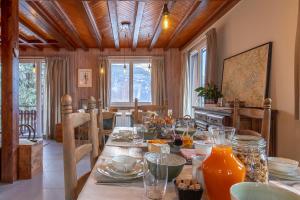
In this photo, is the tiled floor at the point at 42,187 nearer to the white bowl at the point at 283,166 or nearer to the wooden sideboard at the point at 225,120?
the wooden sideboard at the point at 225,120

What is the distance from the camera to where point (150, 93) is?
7289 millimetres

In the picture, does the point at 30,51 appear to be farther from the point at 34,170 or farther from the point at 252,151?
the point at 252,151

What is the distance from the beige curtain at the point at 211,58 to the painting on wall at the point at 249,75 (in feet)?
1.16

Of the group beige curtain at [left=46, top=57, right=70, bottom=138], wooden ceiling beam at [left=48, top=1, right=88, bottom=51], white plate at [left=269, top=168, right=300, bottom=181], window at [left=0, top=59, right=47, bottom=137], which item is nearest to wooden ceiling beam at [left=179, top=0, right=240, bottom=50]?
wooden ceiling beam at [left=48, top=1, right=88, bottom=51]

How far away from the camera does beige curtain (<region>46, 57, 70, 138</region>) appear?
22.7 feet

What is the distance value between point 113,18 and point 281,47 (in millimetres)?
2878

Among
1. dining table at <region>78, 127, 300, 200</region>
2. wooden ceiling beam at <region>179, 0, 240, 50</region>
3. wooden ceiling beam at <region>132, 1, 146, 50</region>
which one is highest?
wooden ceiling beam at <region>179, 0, 240, 50</region>

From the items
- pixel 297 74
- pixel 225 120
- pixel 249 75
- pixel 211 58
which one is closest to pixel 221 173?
pixel 297 74

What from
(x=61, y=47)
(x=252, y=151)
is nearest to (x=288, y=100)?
(x=252, y=151)

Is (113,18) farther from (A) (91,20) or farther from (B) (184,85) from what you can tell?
(B) (184,85)

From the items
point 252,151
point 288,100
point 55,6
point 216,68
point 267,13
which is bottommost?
point 252,151

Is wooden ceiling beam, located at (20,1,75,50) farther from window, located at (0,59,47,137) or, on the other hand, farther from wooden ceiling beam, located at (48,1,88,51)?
window, located at (0,59,47,137)

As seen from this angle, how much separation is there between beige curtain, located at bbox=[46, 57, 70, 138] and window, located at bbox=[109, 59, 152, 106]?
1409mm

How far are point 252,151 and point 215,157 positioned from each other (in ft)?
0.71
